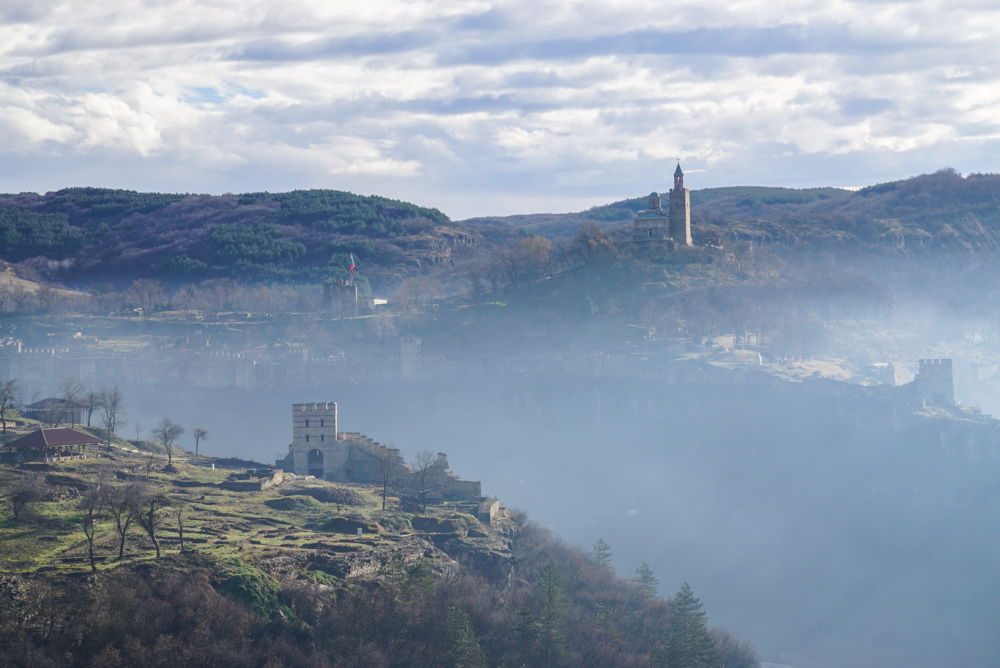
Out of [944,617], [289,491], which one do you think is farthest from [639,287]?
[289,491]

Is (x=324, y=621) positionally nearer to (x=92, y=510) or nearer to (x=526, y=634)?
(x=526, y=634)

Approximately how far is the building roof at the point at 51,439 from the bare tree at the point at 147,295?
102813 millimetres

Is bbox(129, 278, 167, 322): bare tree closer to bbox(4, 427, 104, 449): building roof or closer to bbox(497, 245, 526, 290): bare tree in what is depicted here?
bbox(497, 245, 526, 290): bare tree

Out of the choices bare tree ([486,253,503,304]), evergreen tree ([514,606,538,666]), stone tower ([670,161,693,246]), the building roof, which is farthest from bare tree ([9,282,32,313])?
evergreen tree ([514,606,538,666])

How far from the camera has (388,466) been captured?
74375 mm

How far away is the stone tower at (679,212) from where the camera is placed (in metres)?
145

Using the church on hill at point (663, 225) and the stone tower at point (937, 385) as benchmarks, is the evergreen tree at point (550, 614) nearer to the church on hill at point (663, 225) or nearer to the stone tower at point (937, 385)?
the stone tower at point (937, 385)

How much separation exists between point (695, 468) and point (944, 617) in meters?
38.1

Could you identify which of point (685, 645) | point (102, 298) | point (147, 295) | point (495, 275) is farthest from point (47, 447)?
point (102, 298)

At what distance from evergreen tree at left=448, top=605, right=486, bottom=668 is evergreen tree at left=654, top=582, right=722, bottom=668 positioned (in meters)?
12.5

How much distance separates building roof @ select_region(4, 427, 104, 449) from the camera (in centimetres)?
6162

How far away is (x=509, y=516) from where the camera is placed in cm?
7638

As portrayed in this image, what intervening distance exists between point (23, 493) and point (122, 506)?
6579mm

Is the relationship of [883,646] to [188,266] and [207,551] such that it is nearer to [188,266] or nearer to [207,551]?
[207,551]
